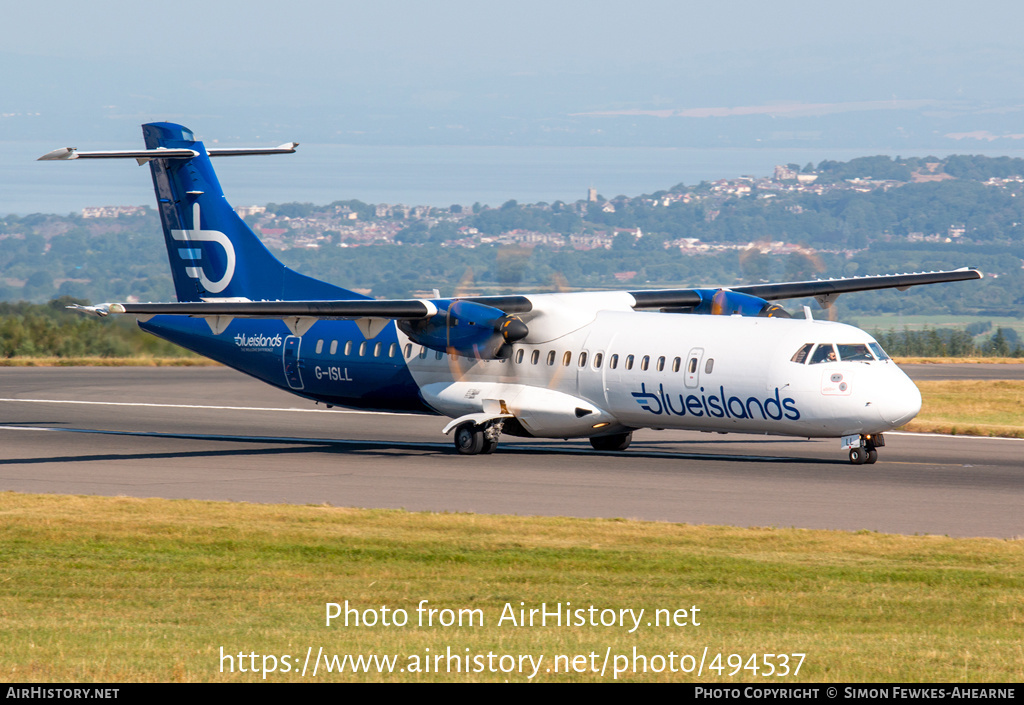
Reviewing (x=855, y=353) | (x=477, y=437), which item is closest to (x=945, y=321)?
(x=477, y=437)

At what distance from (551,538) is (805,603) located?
445 cm

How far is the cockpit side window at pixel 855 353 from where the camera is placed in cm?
2227

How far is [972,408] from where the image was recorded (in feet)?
122

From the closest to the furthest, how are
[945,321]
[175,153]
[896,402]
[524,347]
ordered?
[896,402]
[524,347]
[175,153]
[945,321]

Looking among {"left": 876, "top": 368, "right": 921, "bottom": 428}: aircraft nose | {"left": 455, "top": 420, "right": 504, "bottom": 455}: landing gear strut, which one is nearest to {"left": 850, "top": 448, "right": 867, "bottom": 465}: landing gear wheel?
{"left": 876, "top": 368, "right": 921, "bottom": 428}: aircraft nose

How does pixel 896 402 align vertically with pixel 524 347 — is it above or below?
below

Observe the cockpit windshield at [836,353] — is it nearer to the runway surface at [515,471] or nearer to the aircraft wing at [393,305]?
the runway surface at [515,471]

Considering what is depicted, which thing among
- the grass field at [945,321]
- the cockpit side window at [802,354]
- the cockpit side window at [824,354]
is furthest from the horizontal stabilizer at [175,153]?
the grass field at [945,321]

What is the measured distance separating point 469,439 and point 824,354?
7.24m

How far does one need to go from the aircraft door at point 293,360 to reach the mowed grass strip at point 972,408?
1506cm

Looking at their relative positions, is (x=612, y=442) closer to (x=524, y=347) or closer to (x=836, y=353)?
(x=524, y=347)

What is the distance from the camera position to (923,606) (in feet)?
39.2

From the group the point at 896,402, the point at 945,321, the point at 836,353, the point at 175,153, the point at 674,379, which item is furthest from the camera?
the point at 945,321
